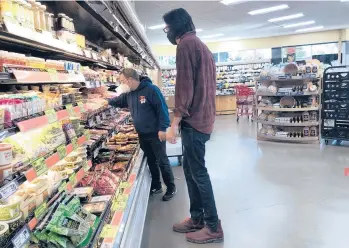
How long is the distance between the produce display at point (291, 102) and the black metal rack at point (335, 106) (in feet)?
0.59

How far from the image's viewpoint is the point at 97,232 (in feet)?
5.38

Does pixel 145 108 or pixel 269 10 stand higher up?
pixel 269 10

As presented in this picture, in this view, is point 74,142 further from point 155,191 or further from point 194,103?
point 155,191

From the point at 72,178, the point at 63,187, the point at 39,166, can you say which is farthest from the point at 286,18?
the point at 39,166

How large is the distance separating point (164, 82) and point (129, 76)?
1314cm

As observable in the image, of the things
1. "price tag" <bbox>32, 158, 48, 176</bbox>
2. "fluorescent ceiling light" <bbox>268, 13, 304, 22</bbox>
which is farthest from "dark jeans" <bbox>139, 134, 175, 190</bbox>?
"fluorescent ceiling light" <bbox>268, 13, 304, 22</bbox>

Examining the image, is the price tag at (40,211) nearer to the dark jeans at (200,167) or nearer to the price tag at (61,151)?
the price tag at (61,151)

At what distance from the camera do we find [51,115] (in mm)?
1614

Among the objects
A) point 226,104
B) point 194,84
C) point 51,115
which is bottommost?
point 226,104

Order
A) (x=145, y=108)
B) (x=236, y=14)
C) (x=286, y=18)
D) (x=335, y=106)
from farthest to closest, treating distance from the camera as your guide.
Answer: (x=286, y=18) → (x=236, y=14) → (x=335, y=106) → (x=145, y=108)

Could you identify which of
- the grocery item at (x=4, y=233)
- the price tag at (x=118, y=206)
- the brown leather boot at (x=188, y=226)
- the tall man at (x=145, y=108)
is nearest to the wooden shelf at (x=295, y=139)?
the tall man at (x=145, y=108)

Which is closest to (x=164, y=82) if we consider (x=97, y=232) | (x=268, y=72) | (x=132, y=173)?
(x=268, y=72)

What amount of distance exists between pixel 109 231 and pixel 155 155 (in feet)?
6.34

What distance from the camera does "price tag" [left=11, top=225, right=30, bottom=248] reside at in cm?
114
